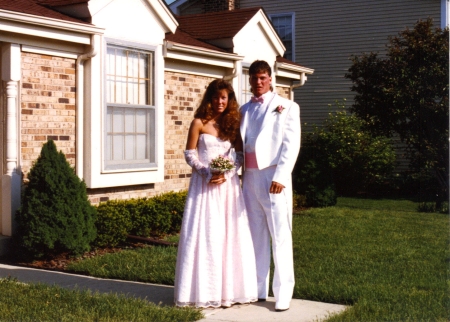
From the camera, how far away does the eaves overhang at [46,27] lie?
8094 mm

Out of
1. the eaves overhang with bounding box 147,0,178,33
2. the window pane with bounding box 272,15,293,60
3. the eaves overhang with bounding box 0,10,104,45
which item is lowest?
the eaves overhang with bounding box 0,10,104,45

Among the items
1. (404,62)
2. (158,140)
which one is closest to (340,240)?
(158,140)

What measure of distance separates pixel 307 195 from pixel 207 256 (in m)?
8.90

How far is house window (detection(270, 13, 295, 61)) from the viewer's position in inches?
828

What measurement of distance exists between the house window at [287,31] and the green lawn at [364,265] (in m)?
9.87

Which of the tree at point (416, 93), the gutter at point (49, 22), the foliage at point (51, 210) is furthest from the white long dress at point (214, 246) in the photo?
the tree at point (416, 93)

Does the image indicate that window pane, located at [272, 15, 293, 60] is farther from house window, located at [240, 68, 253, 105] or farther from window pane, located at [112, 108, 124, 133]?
window pane, located at [112, 108, 124, 133]

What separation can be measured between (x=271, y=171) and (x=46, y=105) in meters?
4.20

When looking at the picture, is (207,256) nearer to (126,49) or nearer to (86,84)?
(86,84)

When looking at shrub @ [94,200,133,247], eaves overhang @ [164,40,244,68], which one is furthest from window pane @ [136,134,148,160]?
eaves overhang @ [164,40,244,68]

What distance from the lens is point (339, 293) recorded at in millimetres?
6184

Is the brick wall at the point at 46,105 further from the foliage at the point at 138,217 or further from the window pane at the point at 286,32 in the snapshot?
the window pane at the point at 286,32

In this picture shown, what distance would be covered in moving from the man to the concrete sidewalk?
6.5 inches

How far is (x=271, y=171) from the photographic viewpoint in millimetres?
5801
